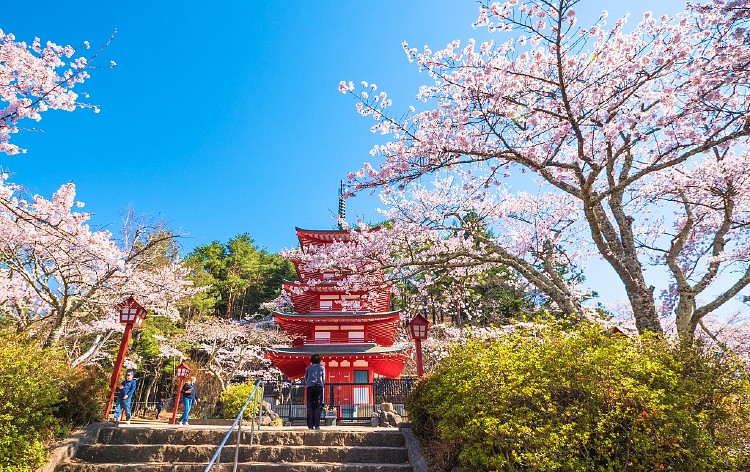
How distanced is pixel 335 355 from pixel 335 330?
1924mm

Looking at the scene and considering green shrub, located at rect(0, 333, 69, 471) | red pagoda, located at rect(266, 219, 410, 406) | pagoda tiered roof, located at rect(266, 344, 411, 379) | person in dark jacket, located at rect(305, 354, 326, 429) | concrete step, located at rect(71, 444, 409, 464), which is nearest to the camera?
green shrub, located at rect(0, 333, 69, 471)

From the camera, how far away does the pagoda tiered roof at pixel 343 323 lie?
58.6 feet

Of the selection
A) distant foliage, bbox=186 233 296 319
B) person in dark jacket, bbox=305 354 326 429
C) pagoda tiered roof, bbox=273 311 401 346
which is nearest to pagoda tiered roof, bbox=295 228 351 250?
pagoda tiered roof, bbox=273 311 401 346

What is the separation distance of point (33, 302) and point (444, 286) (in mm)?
20383

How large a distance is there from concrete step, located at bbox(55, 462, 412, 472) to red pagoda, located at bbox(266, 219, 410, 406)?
10654mm

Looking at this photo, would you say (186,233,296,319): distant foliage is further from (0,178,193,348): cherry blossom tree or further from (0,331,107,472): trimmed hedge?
(0,331,107,472): trimmed hedge

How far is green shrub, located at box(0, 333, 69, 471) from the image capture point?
4910 millimetres

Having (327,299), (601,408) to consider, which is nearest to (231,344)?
(327,299)

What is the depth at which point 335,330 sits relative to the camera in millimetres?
18734

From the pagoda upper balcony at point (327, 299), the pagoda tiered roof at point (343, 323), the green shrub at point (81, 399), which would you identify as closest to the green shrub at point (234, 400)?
the pagoda tiered roof at point (343, 323)

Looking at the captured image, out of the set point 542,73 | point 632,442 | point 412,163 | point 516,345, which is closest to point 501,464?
point 632,442

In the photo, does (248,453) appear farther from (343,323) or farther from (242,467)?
(343,323)

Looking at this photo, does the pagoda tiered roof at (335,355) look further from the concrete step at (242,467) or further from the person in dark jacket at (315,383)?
the concrete step at (242,467)

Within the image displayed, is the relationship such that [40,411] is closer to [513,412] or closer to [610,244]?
[513,412]
